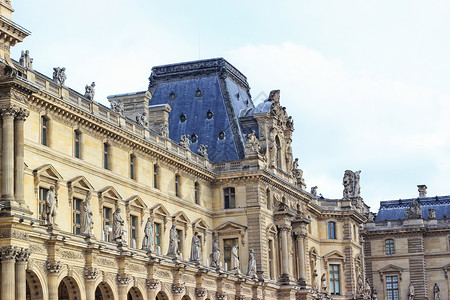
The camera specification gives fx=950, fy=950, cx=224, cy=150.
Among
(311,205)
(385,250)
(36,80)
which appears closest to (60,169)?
(36,80)

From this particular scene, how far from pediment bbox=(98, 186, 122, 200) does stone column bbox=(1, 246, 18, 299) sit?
18556mm

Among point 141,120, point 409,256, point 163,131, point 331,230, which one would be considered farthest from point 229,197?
point 409,256

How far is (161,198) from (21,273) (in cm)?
2698

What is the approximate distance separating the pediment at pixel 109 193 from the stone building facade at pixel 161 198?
4.7 inches

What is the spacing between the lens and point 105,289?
52000mm

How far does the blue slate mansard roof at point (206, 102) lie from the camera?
267ft

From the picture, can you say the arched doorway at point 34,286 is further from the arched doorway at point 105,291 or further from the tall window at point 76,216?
the tall window at point 76,216

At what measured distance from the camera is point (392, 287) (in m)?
117

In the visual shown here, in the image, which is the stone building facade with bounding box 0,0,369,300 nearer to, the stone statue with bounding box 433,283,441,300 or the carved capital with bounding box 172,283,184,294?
the carved capital with bounding box 172,283,184,294

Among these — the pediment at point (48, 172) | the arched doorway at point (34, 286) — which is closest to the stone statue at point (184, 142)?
the pediment at point (48, 172)

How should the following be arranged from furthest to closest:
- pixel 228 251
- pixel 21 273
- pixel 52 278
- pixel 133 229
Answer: pixel 228 251
pixel 133 229
pixel 52 278
pixel 21 273

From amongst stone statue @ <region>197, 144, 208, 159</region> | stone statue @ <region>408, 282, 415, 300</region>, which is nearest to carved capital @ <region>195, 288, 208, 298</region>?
stone statue @ <region>197, 144, 208, 159</region>

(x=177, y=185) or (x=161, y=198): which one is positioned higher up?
(x=177, y=185)

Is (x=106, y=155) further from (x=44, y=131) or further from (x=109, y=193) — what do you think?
(x=44, y=131)
